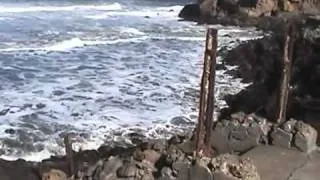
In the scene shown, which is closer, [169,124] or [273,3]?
[169,124]

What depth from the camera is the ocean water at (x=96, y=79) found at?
54.9ft

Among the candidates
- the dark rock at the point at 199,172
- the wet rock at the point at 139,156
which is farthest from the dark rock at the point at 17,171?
the dark rock at the point at 199,172

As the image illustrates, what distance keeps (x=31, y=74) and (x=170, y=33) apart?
543 inches

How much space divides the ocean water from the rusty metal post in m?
4.73

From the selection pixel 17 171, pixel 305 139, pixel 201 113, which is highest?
pixel 201 113

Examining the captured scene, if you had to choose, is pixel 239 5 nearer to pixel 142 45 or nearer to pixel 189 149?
pixel 142 45

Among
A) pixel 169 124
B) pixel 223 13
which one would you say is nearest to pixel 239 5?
pixel 223 13

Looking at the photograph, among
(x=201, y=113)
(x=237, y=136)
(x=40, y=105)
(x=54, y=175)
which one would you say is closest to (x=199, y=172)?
(x=201, y=113)

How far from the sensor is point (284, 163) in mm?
11734

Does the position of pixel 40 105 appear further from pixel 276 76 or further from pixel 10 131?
pixel 276 76

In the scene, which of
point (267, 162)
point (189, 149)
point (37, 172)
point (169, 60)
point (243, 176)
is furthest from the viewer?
point (169, 60)

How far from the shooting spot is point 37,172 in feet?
44.7

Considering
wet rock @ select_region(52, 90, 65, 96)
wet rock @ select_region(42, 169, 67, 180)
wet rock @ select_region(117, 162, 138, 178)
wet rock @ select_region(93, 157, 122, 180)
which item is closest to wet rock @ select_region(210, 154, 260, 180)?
wet rock @ select_region(117, 162, 138, 178)

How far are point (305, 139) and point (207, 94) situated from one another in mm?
2402
